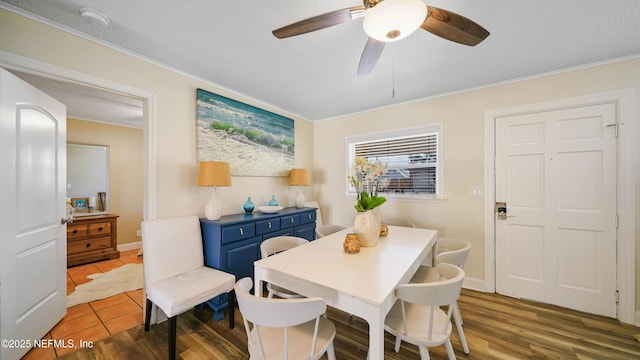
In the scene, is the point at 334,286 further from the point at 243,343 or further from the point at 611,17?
the point at 611,17

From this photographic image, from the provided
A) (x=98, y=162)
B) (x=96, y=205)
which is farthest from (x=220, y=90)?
(x=96, y=205)

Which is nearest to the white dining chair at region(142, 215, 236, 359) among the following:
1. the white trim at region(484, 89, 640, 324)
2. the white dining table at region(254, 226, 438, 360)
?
the white dining table at region(254, 226, 438, 360)

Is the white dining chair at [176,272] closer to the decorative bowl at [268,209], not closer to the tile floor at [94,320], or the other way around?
the tile floor at [94,320]

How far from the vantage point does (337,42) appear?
186 cm

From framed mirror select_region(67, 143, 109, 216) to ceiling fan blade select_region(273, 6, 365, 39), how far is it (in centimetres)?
453

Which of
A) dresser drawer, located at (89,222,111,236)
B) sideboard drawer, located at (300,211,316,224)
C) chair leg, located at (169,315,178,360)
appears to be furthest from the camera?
dresser drawer, located at (89,222,111,236)

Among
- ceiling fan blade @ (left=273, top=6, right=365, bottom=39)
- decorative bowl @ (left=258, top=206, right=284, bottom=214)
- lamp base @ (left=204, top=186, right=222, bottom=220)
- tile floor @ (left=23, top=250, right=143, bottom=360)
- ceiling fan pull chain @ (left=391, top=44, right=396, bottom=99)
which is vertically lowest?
tile floor @ (left=23, top=250, right=143, bottom=360)

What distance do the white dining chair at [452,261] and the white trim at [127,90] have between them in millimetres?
2513

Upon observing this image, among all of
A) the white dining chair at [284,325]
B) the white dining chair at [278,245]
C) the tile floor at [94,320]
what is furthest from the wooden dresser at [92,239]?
the white dining chair at [284,325]

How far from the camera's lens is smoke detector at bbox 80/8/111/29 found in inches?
60.4

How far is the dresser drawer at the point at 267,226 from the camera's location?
2580 millimetres

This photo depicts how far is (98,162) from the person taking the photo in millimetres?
3984

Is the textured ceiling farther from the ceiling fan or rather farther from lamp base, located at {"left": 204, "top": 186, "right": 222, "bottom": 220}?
→ lamp base, located at {"left": 204, "top": 186, "right": 222, "bottom": 220}

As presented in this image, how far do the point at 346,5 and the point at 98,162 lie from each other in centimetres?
490
